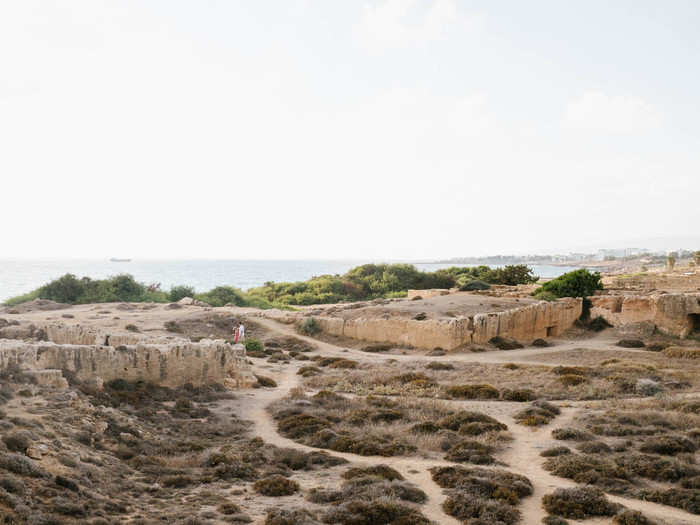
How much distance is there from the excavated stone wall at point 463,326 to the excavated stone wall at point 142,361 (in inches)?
472

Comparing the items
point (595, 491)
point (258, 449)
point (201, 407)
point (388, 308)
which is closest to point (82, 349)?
point (201, 407)

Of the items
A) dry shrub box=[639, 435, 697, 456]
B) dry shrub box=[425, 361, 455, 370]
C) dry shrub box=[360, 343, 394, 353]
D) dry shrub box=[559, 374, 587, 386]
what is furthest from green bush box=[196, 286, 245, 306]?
dry shrub box=[639, 435, 697, 456]

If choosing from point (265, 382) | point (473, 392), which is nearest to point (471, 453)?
point (473, 392)

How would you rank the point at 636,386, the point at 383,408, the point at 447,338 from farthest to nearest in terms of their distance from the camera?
the point at 447,338 < the point at 636,386 < the point at 383,408

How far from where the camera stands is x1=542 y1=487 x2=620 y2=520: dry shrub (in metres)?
9.28

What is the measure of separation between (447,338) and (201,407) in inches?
650

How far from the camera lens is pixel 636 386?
19875mm

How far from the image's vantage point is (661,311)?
33.9m

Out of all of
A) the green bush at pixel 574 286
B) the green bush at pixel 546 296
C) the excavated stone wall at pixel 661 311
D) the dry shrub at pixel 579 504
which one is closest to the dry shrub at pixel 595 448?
the dry shrub at pixel 579 504

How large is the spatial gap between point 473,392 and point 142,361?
12.6 metres

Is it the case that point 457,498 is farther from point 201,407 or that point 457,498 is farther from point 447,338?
point 447,338

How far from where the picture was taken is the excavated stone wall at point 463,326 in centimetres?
3148

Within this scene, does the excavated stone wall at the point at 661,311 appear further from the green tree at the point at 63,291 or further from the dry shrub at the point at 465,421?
the green tree at the point at 63,291

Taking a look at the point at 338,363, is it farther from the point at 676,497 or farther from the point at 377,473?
the point at 676,497
